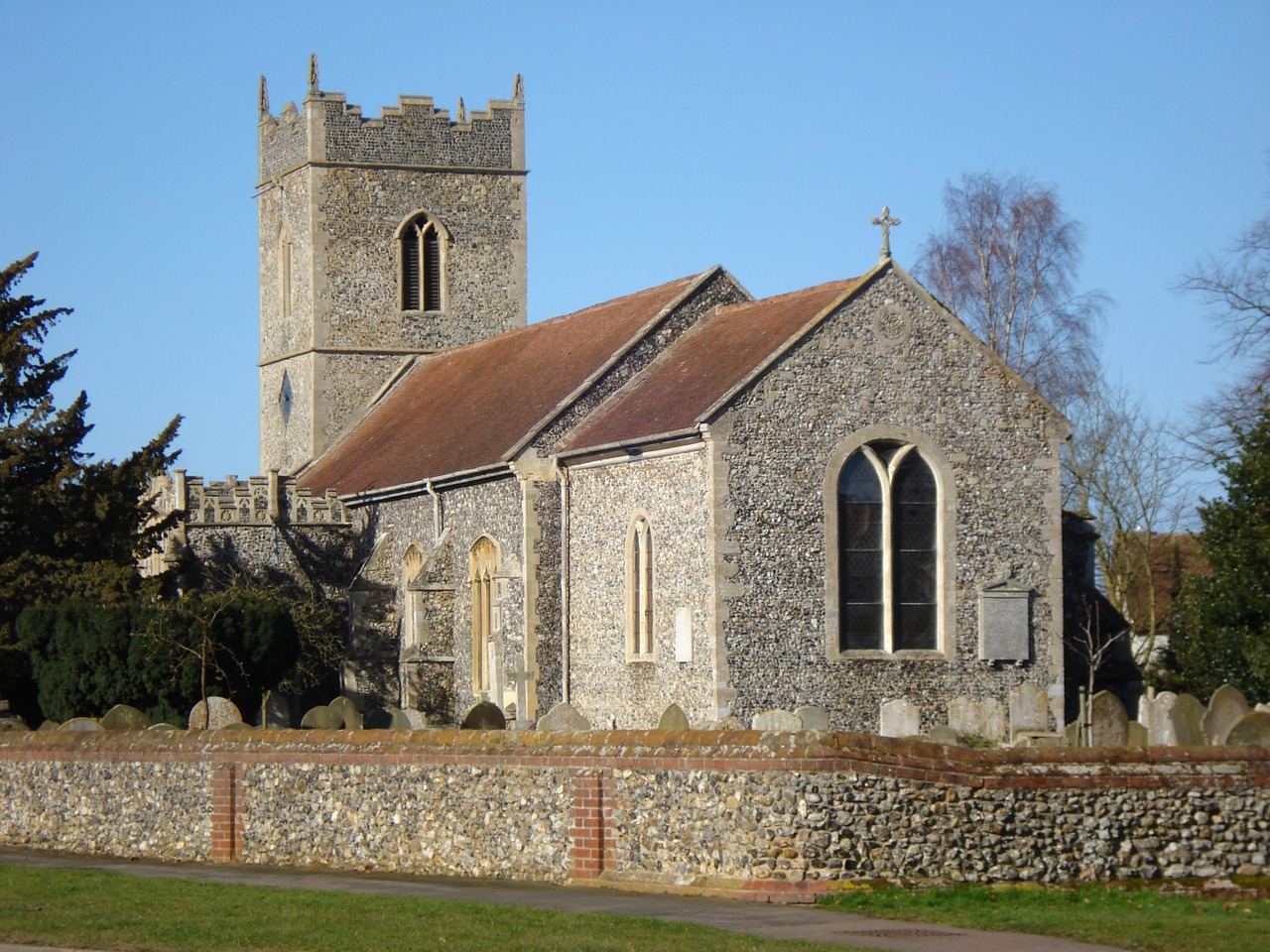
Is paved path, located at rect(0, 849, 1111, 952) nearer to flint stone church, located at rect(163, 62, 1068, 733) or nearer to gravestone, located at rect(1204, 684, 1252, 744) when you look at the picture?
gravestone, located at rect(1204, 684, 1252, 744)

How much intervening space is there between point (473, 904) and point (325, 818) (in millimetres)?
4181

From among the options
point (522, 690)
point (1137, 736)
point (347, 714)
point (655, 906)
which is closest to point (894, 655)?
point (522, 690)

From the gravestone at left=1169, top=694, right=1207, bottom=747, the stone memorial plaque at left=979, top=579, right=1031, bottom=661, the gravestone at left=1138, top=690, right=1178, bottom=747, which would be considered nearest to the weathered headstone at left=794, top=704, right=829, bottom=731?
the stone memorial plaque at left=979, top=579, right=1031, bottom=661

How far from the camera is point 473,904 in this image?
15992mm

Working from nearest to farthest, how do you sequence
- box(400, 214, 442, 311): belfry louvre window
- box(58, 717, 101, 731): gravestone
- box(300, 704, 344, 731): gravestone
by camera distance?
box(58, 717, 101, 731): gravestone
box(300, 704, 344, 731): gravestone
box(400, 214, 442, 311): belfry louvre window

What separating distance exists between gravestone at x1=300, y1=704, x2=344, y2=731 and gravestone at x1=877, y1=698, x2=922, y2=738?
679cm

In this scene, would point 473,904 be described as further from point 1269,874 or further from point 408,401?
point 408,401

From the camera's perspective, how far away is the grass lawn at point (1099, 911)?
46.2 ft

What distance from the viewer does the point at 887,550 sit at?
26.8 meters

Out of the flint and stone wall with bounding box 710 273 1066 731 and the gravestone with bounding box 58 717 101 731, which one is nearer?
the gravestone with bounding box 58 717 101 731

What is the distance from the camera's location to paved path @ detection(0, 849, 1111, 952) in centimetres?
1417

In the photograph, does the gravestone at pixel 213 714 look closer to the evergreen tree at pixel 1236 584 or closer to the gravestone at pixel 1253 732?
the gravestone at pixel 1253 732

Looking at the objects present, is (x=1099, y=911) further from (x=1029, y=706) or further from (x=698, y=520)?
(x=698, y=520)

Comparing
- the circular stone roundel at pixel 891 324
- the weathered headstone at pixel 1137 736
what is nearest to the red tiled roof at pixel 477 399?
the circular stone roundel at pixel 891 324
